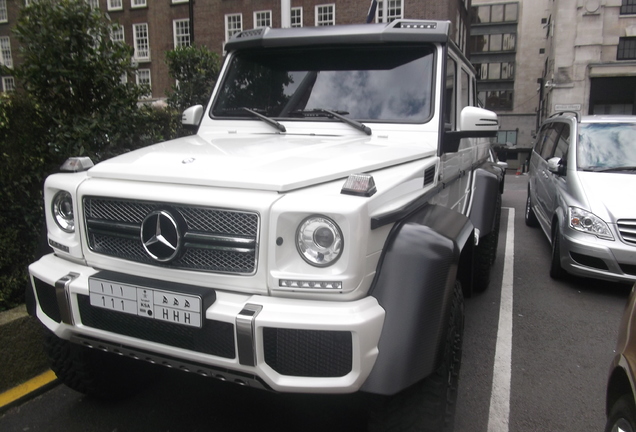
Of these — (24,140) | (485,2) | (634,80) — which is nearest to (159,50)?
(634,80)

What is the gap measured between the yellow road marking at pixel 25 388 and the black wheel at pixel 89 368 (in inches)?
15.7

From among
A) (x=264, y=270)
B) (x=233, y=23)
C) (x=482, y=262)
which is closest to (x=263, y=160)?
(x=264, y=270)

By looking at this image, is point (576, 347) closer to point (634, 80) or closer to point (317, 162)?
point (317, 162)

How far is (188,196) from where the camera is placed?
2.21 m

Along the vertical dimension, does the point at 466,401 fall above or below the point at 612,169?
below

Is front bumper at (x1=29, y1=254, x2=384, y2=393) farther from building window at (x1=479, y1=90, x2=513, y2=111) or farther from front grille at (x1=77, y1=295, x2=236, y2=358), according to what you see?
building window at (x1=479, y1=90, x2=513, y2=111)

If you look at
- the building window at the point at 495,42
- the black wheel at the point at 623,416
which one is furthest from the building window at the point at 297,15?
the building window at the point at 495,42

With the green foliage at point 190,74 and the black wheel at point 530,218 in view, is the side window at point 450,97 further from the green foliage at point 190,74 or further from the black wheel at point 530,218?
the green foliage at point 190,74

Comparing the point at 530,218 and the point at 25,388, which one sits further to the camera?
the point at 530,218

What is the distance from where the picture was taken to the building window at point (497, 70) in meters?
61.2

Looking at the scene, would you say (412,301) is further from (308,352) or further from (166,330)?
(166,330)

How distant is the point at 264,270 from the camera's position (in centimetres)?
209

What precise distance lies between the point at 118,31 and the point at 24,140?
5.00 feet

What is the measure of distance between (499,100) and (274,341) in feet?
212
